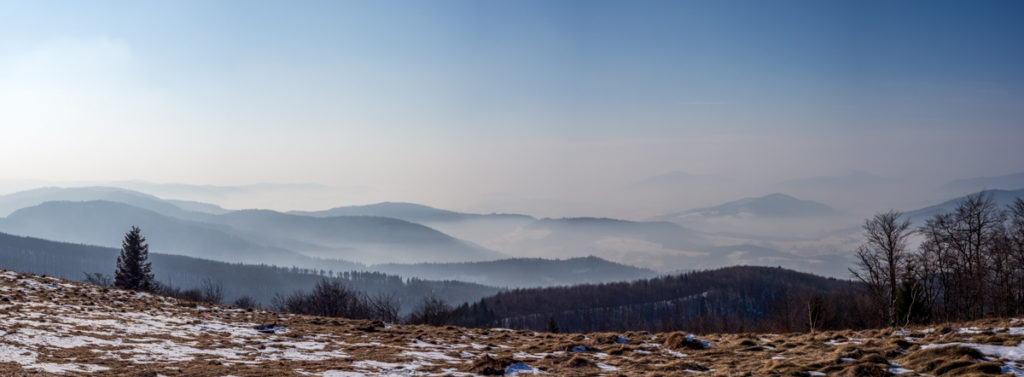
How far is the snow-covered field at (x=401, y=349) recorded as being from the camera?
12690 mm

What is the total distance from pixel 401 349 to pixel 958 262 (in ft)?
179

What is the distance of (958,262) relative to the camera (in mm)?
47906

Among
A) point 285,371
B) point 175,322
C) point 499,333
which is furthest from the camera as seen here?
point 499,333

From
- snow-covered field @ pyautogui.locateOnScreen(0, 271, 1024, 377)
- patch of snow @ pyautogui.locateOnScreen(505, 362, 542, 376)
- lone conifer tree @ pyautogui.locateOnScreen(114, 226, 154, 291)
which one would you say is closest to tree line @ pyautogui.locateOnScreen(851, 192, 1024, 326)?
snow-covered field @ pyautogui.locateOnScreen(0, 271, 1024, 377)

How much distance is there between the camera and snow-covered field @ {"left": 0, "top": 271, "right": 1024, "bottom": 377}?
12690 mm

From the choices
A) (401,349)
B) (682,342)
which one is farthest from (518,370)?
(682,342)

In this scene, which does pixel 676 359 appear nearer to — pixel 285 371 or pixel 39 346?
pixel 285 371

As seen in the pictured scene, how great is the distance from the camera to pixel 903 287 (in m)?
48.2

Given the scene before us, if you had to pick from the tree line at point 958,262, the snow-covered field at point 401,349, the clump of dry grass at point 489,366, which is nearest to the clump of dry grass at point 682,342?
the snow-covered field at point 401,349

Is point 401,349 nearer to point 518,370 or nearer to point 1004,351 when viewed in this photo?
point 518,370

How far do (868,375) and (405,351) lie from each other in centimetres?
1380

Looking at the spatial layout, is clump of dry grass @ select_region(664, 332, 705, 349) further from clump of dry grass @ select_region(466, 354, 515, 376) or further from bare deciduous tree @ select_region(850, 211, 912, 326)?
bare deciduous tree @ select_region(850, 211, 912, 326)

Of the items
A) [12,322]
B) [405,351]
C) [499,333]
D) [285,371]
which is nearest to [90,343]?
[12,322]

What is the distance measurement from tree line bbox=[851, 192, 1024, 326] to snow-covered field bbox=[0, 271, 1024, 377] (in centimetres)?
3033
